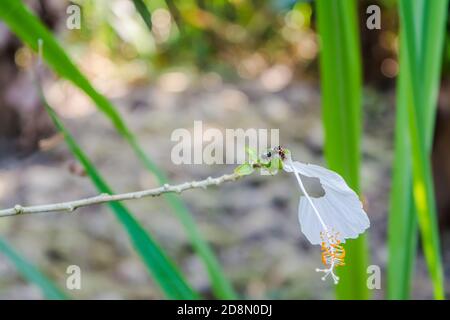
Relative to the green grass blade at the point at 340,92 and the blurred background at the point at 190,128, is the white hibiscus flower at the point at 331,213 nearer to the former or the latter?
the green grass blade at the point at 340,92

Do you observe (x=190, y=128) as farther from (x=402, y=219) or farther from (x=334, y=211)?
(x=334, y=211)

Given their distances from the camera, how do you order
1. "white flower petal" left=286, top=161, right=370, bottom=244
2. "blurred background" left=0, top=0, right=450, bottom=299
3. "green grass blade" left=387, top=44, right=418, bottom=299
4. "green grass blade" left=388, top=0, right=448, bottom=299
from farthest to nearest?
"blurred background" left=0, top=0, right=450, bottom=299
"green grass blade" left=387, top=44, right=418, bottom=299
"green grass blade" left=388, top=0, right=448, bottom=299
"white flower petal" left=286, top=161, right=370, bottom=244

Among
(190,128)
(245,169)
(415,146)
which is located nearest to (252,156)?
(245,169)

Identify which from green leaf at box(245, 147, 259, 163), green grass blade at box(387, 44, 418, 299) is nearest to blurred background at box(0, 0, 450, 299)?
green grass blade at box(387, 44, 418, 299)

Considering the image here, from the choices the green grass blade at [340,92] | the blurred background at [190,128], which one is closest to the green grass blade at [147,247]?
the green grass blade at [340,92]

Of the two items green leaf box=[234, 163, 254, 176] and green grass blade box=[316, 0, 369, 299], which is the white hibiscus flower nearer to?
green leaf box=[234, 163, 254, 176]
